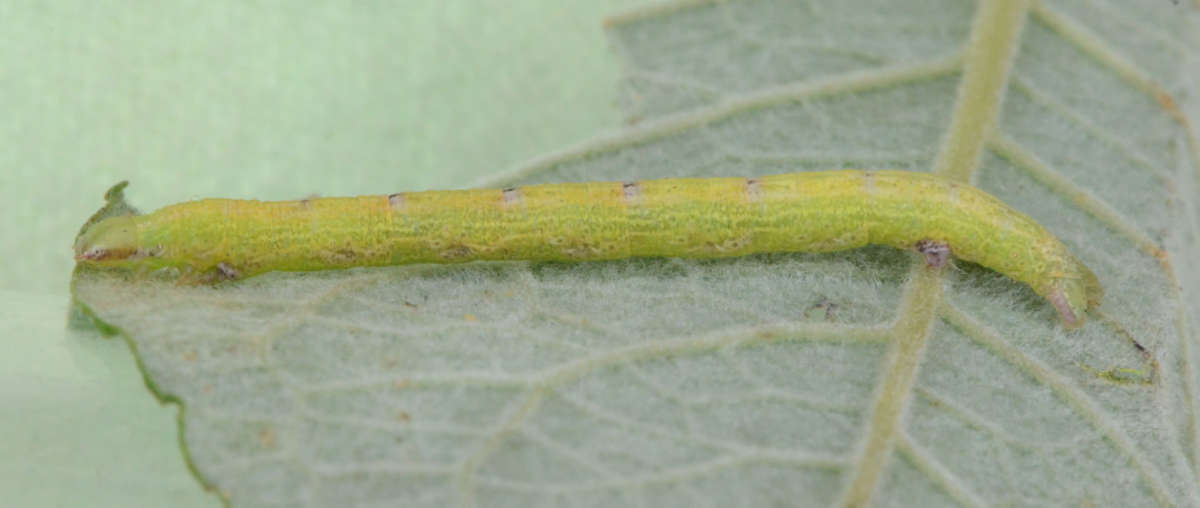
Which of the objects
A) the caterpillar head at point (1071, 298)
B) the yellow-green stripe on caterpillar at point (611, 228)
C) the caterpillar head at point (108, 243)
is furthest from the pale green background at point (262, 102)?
the caterpillar head at point (1071, 298)

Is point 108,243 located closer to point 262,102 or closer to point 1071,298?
point 262,102

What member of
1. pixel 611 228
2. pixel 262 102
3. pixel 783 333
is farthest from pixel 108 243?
pixel 783 333

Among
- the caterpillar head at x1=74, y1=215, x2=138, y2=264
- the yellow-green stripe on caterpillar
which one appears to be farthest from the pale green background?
the yellow-green stripe on caterpillar

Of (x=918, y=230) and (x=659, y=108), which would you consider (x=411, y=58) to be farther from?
(x=918, y=230)

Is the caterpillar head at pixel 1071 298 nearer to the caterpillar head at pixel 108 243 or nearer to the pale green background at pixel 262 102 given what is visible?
the pale green background at pixel 262 102

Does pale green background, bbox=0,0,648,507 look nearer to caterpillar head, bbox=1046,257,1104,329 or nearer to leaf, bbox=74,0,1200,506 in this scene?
leaf, bbox=74,0,1200,506

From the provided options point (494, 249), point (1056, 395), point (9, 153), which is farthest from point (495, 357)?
point (9, 153)
